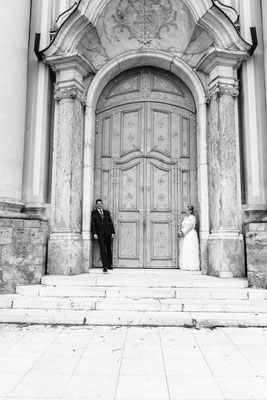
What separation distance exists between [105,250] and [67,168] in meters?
1.65

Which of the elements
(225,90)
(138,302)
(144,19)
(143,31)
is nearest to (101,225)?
(138,302)

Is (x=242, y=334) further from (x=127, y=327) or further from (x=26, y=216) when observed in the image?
(x=26, y=216)

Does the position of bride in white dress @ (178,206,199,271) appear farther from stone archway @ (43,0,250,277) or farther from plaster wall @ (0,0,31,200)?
plaster wall @ (0,0,31,200)

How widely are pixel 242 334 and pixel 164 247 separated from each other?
3.14 metres

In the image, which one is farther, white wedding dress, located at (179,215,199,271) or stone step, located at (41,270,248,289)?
white wedding dress, located at (179,215,199,271)

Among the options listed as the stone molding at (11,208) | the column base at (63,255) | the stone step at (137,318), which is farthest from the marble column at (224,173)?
the stone molding at (11,208)

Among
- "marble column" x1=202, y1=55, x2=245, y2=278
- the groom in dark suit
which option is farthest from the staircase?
the groom in dark suit

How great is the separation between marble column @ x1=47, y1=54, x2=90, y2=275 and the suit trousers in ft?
1.23

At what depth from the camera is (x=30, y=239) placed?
592cm

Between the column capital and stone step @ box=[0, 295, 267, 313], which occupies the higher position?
the column capital

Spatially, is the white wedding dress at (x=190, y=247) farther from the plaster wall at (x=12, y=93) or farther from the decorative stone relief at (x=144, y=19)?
the decorative stone relief at (x=144, y=19)

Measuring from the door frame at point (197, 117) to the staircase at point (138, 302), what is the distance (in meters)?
1.24

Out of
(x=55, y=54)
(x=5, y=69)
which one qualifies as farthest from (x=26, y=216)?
(x=55, y=54)

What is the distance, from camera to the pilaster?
6383 millimetres
